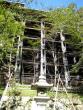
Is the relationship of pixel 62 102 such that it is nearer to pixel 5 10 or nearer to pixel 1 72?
pixel 5 10

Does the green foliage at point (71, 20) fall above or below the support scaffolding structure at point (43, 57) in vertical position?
above

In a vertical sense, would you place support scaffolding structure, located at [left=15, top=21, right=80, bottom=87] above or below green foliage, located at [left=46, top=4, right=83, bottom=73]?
below

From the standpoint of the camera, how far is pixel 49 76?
26.2 metres

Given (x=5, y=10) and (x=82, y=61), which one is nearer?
(x=5, y=10)

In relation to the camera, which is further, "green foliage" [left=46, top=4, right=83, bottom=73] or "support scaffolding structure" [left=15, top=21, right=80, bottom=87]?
"support scaffolding structure" [left=15, top=21, right=80, bottom=87]

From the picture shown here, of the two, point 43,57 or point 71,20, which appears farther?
point 43,57

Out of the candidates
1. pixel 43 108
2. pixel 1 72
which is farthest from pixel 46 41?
pixel 43 108

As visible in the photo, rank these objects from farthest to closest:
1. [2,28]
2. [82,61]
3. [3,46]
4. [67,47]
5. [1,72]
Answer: [67,47] < [1,72] < [82,61] < [3,46] < [2,28]

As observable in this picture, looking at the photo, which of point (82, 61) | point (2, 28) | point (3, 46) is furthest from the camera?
point (82, 61)

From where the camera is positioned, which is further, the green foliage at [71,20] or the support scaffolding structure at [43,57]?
the support scaffolding structure at [43,57]

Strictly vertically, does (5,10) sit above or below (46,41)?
above

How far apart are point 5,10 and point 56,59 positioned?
1393 cm

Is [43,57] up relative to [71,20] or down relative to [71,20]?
down

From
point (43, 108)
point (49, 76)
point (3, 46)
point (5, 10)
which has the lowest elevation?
point (49, 76)
